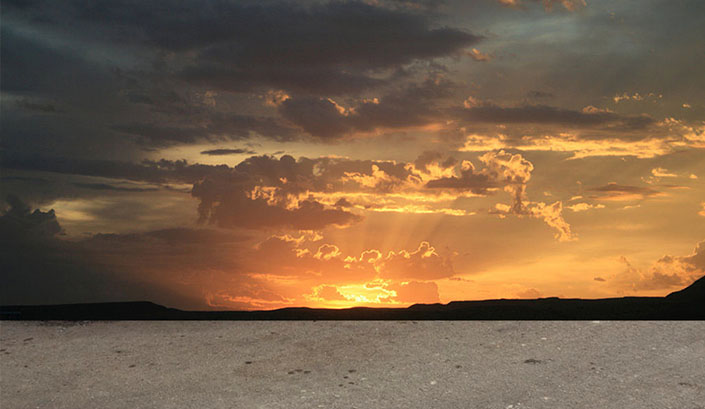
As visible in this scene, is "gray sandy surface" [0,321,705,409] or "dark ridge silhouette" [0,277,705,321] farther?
"dark ridge silhouette" [0,277,705,321]

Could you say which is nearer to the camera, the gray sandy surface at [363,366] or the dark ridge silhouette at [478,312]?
the gray sandy surface at [363,366]

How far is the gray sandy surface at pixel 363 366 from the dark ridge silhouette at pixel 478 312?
1.47 ft

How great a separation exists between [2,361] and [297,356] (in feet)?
14.6

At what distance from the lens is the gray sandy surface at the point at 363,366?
254 inches

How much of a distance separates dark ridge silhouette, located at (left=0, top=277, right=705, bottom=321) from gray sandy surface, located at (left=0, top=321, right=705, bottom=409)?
0.45 metres

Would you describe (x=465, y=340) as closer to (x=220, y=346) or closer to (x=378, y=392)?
(x=378, y=392)

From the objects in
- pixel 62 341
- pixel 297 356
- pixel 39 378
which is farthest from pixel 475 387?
pixel 62 341

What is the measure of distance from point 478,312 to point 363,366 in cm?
293

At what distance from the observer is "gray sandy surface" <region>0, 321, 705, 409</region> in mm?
6461

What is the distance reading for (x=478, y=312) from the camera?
32.0 feet

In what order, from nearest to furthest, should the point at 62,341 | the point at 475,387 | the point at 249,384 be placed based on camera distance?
the point at 475,387, the point at 249,384, the point at 62,341

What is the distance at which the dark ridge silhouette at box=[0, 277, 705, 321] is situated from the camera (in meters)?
9.41

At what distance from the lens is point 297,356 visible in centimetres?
812

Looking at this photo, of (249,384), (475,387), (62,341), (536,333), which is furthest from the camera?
(62,341)
